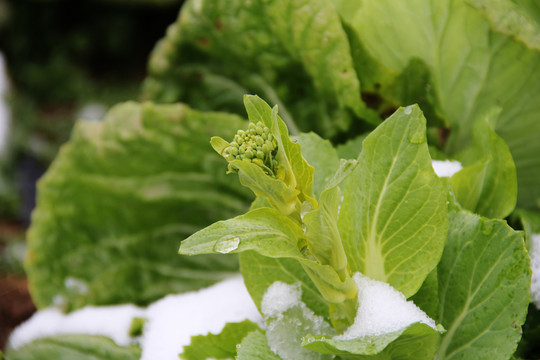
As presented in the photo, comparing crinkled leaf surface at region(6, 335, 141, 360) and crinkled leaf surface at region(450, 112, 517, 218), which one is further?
crinkled leaf surface at region(6, 335, 141, 360)

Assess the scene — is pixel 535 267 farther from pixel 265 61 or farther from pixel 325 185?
pixel 265 61

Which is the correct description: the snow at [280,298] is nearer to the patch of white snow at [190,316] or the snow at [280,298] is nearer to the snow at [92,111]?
the patch of white snow at [190,316]

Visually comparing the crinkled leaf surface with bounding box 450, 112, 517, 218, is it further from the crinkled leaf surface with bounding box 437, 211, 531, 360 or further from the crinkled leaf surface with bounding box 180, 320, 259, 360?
the crinkled leaf surface with bounding box 180, 320, 259, 360

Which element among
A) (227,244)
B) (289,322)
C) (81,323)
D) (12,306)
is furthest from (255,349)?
(12,306)

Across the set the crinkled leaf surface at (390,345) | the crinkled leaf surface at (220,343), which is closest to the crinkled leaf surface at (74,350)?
the crinkled leaf surface at (220,343)

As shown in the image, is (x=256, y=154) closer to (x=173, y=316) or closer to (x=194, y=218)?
(x=173, y=316)

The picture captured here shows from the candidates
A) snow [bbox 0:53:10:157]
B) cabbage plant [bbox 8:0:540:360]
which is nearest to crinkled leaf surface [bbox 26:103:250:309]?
cabbage plant [bbox 8:0:540:360]

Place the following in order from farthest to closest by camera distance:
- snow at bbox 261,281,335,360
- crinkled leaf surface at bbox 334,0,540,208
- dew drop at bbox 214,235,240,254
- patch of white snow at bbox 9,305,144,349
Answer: patch of white snow at bbox 9,305,144,349 → crinkled leaf surface at bbox 334,0,540,208 → snow at bbox 261,281,335,360 → dew drop at bbox 214,235,240,254
